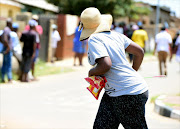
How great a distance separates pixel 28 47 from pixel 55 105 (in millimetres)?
3299

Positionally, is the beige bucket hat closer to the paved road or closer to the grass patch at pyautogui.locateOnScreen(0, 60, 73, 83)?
the paved road

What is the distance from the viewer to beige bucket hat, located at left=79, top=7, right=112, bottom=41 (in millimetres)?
3588

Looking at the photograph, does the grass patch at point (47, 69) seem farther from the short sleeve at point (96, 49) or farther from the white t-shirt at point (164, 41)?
the short sleeve at point (96, 49)

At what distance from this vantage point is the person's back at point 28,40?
1029cm

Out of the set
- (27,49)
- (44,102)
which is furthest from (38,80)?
(44,102)

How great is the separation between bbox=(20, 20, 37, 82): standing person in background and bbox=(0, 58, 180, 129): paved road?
1.47 feet

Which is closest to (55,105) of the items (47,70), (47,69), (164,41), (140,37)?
(164,41)

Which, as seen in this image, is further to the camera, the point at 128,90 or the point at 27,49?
the point at 27,49

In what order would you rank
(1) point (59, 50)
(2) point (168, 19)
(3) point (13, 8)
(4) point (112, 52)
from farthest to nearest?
1. (2) point (168, 19)
2. (3) point (13, 8)
3. (1) point (59, 50)
4. (4) point (112, 52)

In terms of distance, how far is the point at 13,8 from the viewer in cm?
3344

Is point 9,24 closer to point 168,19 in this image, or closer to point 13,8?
point 13,8

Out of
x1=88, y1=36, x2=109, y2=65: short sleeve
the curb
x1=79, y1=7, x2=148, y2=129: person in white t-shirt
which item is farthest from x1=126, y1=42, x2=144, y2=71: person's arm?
the curb

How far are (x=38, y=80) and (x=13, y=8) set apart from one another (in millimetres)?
23654

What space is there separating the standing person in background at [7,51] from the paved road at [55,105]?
49cm
